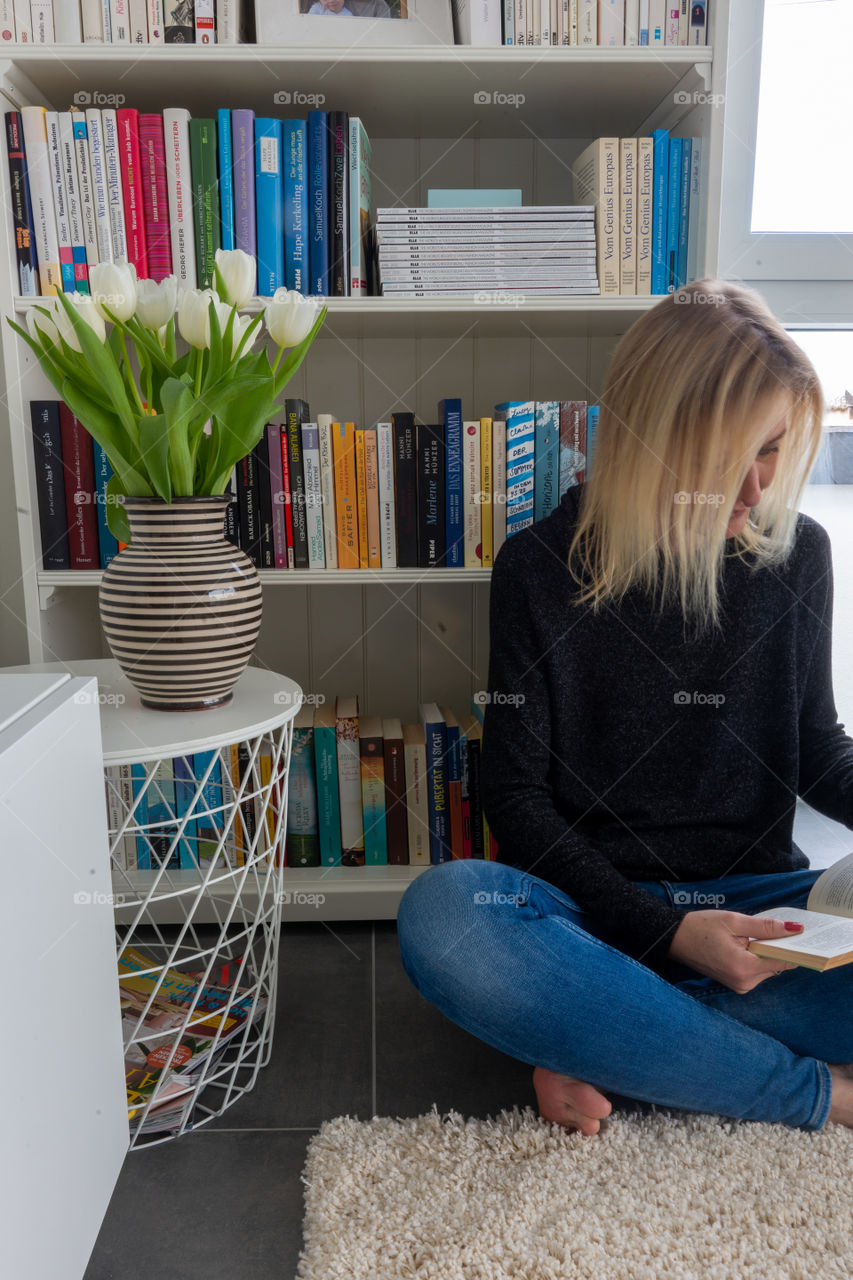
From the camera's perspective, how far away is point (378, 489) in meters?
1.38

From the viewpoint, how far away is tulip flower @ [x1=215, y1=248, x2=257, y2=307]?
99 cm

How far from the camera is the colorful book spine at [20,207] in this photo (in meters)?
1.26

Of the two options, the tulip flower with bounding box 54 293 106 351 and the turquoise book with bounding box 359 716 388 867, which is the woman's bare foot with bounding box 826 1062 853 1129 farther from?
the tulip flower with bounding box 54 293 106 351

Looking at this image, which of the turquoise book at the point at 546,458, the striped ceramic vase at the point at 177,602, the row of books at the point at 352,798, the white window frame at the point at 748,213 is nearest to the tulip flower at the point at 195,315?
the striped ceramic vase at the point at 177,602

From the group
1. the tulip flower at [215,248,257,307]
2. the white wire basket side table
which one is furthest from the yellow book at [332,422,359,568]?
Result: the tulip flower at [215,248,257,307]

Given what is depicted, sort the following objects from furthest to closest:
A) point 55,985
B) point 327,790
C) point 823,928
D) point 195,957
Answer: point 327,790
point 195,957
point 823,928
point 55,985

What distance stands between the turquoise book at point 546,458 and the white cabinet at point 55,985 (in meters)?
0.77

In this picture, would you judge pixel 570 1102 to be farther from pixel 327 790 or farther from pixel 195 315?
pixel 195 315

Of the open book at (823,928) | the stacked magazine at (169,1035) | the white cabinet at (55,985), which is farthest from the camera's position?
the stacked magazine at (169,1035)

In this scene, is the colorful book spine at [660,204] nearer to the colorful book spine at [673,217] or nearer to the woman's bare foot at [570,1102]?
the colorful book spine at [673,217]

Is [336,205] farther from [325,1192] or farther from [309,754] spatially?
[325,1192]

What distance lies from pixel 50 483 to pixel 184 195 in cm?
43

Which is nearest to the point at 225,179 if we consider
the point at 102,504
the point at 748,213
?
the point at 102,504

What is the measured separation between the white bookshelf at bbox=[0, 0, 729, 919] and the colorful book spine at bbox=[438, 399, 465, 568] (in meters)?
0.04
